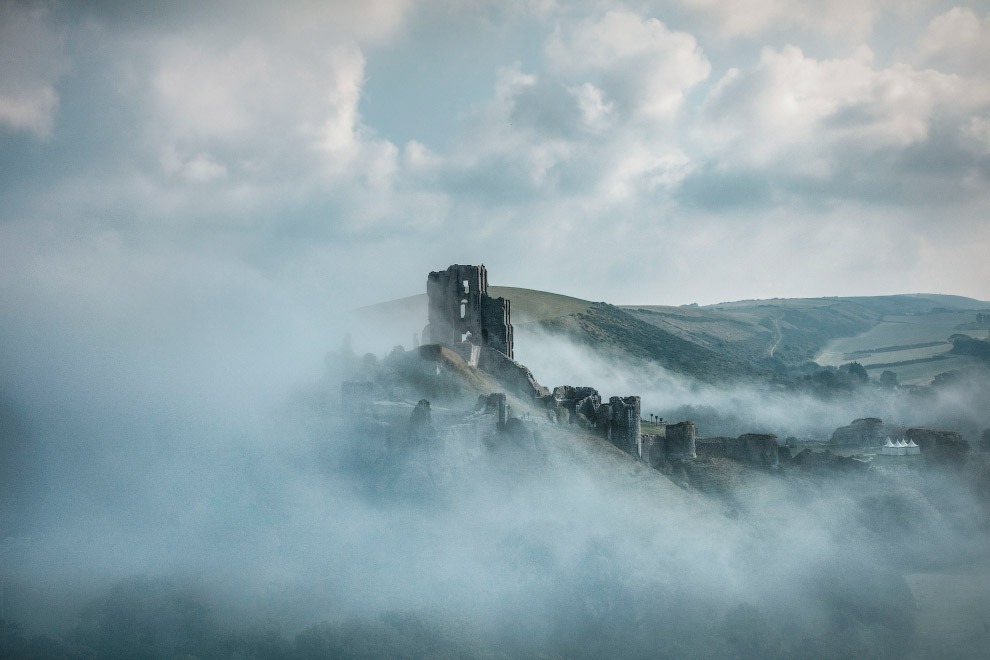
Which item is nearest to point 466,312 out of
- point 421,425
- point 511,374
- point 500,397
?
point 511,374

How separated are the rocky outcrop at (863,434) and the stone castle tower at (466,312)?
134ft

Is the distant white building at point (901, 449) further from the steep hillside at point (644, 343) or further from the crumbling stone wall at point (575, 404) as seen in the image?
the steep hillside at point (644, 343)

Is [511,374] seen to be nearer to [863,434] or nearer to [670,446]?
[670,446]

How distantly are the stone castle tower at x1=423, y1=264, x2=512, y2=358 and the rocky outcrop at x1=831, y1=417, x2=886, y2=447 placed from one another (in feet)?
134

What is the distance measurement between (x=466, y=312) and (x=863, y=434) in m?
48.5

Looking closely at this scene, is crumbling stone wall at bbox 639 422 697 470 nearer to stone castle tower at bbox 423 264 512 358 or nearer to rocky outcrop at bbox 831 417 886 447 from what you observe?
stone castle tower at bbox 423 264 512 358

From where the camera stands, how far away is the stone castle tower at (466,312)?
89438 millimetres

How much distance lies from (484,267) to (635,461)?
35260 mm

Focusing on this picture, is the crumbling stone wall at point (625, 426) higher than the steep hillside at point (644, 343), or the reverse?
the steep hillside at point (644, 343)

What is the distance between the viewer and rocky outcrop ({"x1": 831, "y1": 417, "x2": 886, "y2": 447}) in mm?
86938

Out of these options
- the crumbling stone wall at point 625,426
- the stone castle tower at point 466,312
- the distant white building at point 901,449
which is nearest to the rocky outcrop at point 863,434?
the distant white building at point 901,449

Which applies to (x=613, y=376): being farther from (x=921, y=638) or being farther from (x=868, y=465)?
(x=921, y=638)

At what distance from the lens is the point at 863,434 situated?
88375mm

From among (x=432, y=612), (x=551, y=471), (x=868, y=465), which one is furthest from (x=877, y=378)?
(x=432, y=612)
